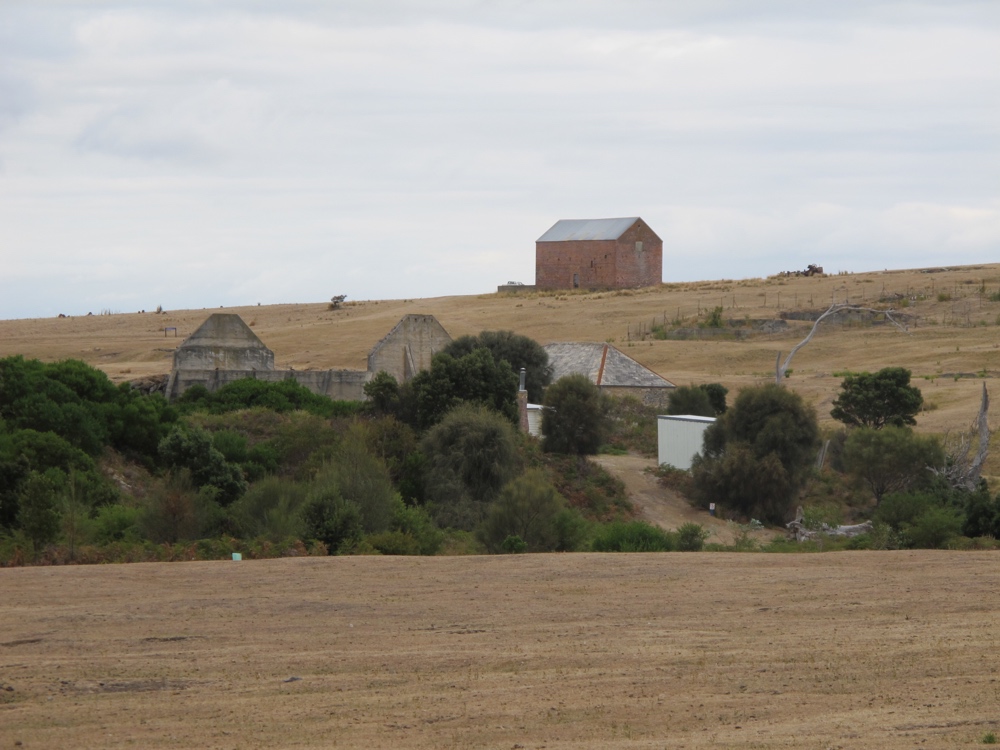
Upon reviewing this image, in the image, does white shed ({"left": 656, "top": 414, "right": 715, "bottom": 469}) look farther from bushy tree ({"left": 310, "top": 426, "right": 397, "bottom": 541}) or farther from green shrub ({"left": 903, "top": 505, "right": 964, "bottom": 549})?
green shrub ({"left": 903, "top": 505, "right": 964, "bottom": 549})

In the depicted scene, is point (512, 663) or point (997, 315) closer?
point (512, 663)

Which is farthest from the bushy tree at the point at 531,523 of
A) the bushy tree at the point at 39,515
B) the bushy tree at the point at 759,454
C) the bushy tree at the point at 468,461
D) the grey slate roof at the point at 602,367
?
the grey slate roof at the point at 602,367

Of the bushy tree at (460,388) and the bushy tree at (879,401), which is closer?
the bushy tree at (460,388)

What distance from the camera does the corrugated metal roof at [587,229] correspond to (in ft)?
267

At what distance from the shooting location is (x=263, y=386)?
4028 cm

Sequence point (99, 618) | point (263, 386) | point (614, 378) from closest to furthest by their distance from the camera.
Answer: point (99, 618)
point (263, 386)
point (614, 378)

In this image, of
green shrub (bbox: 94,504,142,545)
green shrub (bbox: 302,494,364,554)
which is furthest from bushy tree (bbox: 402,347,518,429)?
green shrub (bbox: 302,494,364,554)

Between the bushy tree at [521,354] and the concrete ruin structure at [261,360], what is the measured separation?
1.29 metres

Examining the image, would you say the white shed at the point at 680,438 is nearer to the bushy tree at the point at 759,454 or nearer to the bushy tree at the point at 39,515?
the bushy tree at the point at 759,454

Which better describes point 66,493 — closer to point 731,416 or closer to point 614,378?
point 731,416

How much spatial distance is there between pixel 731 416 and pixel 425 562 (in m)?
19.2

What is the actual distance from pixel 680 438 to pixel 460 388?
253 inches

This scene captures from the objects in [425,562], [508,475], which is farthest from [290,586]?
[508,475]

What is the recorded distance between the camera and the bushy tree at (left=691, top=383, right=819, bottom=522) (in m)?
33.8
